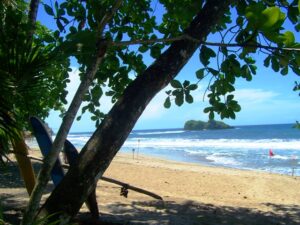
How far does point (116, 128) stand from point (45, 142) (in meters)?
1.42

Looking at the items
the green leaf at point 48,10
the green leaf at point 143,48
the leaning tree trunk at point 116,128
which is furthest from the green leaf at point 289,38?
the green leaf at point 143,48

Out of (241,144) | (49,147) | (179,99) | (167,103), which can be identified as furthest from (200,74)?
(241,144)

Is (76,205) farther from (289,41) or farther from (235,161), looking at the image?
(235,161)

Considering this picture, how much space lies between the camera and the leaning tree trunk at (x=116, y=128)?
2541mm

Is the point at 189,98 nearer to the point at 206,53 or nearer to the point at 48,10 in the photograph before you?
the point at 206,53

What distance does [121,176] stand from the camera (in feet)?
52.2

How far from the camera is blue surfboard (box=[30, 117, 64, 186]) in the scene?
3.77m

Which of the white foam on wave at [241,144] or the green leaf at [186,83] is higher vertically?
the green leaf at [186,83]

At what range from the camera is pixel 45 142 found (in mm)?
3809

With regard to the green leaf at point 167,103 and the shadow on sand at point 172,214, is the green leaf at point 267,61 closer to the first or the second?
the green leaf at point 167,103

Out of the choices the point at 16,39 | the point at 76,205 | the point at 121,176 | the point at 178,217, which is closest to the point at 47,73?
the point at 16,39

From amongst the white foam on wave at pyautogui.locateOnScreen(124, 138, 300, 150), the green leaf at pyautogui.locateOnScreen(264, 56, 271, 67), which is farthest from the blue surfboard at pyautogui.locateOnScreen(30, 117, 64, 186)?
the white foam on wave at pyautogui.locateOnScreen(124, 138, 300, 150)

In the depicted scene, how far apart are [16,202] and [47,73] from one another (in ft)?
12.6

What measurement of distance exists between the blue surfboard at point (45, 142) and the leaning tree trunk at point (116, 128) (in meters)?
1.19
